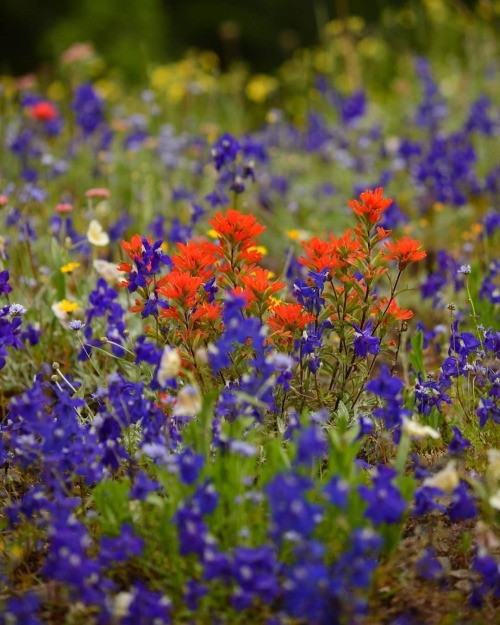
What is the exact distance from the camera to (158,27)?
12500mm

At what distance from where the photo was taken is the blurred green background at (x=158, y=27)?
12.1 meters

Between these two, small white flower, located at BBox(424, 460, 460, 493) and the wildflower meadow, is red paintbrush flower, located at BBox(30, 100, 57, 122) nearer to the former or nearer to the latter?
the wildflower meadow

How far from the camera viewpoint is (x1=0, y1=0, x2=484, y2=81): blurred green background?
39.9ft

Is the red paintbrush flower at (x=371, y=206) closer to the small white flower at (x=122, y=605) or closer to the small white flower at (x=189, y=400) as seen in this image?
the small white flower at (x=189, y=400)

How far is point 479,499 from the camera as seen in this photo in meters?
2.12

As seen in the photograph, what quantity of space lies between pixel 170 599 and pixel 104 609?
17 cm

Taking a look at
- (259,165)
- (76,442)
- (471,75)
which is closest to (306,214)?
(259,165)

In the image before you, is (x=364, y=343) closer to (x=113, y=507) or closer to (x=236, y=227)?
(x=236, y=227)

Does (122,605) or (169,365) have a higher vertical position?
(169,365)

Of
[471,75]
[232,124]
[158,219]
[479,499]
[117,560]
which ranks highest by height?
[471,75]

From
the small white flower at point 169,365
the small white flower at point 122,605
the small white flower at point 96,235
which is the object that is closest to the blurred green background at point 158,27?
the small white flower at point 96,235

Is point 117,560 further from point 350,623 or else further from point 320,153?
point 320,153

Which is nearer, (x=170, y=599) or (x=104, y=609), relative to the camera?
(x=104, y=609)

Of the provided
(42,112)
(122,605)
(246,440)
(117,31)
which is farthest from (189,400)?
(117,31)
